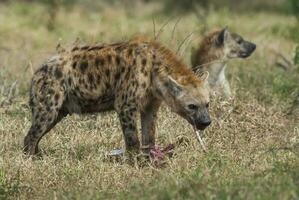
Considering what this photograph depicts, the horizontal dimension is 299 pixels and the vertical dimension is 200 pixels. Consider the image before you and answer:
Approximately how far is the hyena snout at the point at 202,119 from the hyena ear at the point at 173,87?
0.76ft

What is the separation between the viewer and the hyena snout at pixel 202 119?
285 inches

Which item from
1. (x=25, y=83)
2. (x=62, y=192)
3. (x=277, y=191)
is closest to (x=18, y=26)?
(x=25, y=83)

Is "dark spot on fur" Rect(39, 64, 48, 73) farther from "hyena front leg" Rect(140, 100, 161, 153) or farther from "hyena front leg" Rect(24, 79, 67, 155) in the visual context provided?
"hyena front leg" Rect(140, 100, 161, 153)

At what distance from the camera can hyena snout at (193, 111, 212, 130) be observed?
285 inches

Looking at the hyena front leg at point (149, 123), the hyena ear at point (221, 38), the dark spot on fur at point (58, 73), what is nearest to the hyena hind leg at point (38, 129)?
the dark spot on fur at point (58, 73)

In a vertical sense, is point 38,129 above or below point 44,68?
below

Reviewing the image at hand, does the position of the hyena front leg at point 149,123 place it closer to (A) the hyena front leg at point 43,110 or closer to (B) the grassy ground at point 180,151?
(B) the grassy ground at point 180,151

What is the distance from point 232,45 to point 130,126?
393 cm

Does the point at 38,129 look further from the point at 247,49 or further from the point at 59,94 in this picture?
the point at 247,49

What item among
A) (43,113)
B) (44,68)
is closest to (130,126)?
(43,113)

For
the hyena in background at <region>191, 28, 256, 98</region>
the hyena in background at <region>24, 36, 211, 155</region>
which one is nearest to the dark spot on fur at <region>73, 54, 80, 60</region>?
the hyena in background at <region>24, 36, 211, 155</region>

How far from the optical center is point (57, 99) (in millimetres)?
7539

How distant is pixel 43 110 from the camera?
7539mm

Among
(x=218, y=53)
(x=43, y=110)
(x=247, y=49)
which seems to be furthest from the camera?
(x=247, y=49)
